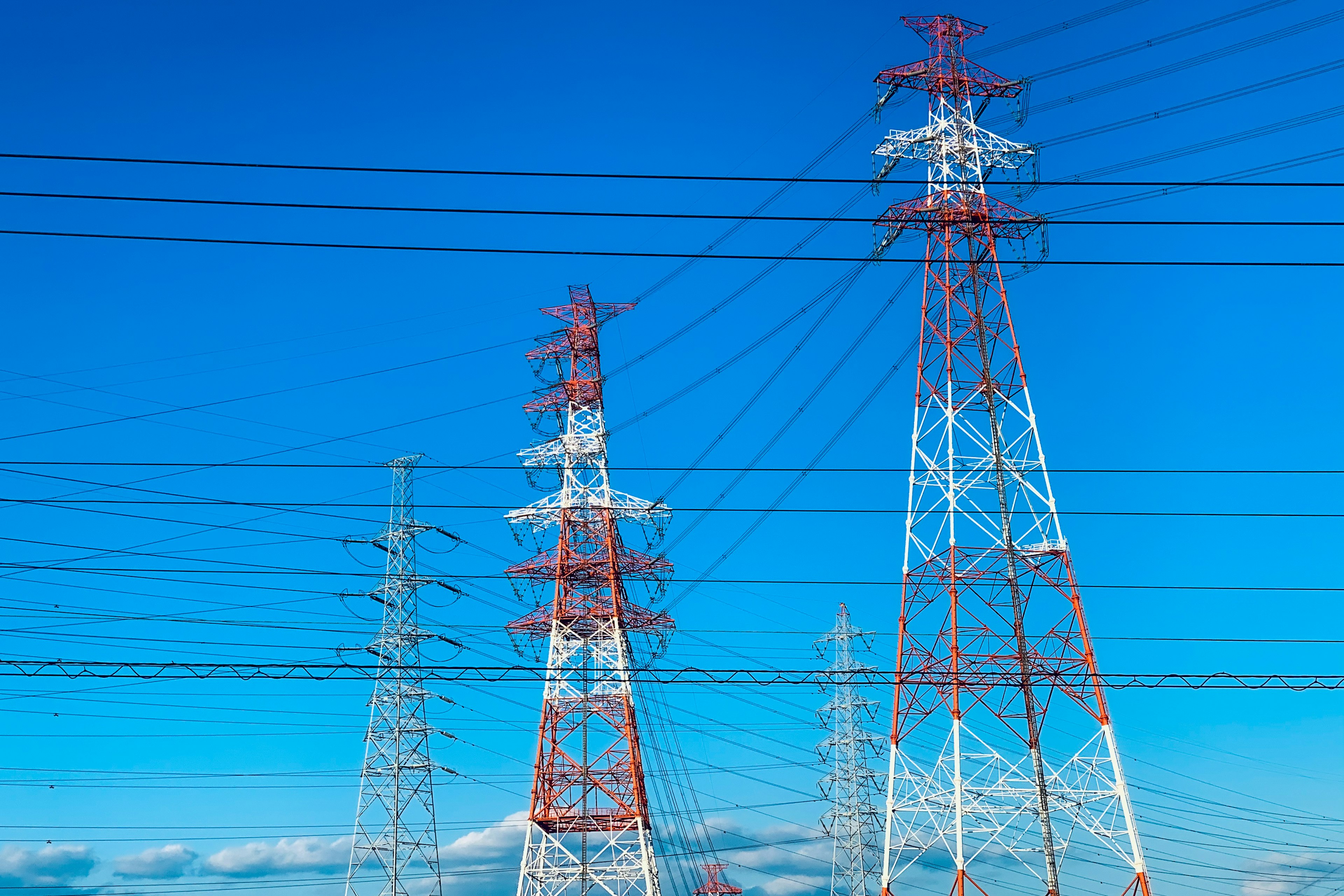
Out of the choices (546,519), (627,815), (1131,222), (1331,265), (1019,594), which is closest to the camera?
(1131,222)

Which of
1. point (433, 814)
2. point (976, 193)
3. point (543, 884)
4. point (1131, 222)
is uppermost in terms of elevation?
point (976, 193)

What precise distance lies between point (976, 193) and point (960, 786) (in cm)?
1670

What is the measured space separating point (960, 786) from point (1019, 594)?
204 inches

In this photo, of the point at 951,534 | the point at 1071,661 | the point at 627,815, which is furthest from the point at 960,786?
the point at 627,815

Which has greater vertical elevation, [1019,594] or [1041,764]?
[1019,594]

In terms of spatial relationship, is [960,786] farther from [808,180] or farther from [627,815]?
[808,180]

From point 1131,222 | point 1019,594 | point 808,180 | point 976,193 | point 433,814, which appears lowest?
point 433,814

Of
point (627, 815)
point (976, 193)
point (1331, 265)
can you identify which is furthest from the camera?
point (627, 815)

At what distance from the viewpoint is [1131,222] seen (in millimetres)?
18984

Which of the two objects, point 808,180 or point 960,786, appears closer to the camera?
point 808,180

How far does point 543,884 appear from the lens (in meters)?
37.0

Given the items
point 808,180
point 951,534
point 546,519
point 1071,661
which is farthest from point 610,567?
point 808,180

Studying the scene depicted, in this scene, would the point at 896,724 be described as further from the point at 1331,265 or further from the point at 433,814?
the point at 433,814

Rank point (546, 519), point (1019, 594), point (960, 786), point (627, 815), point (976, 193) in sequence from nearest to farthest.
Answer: point (960, 786) → point (1019, 594) → point (976, 193) → point (627, 815) → point (546, 519)
